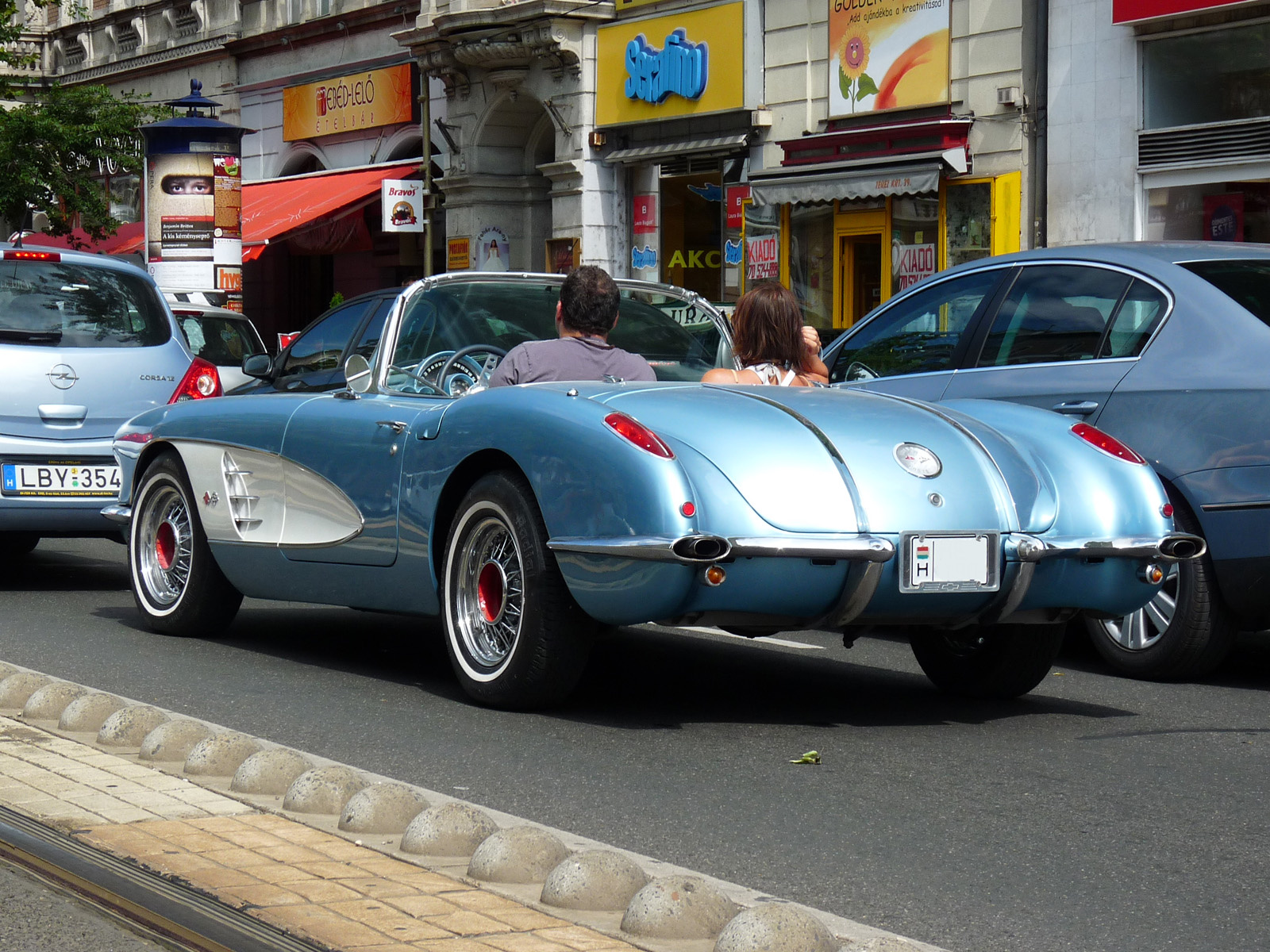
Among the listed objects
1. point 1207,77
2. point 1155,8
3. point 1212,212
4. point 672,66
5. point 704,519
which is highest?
point 672,66

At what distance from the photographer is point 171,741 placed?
5.36 meters

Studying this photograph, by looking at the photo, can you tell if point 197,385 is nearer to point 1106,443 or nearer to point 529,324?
point 529,324

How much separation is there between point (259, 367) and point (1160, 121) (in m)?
12.3

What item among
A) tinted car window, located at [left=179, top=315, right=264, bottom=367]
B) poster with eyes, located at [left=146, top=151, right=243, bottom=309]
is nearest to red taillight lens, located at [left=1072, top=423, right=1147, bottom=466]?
tinted car window, located at [left=179, top=315, right=264, bottom=367]

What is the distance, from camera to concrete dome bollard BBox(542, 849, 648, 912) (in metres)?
3.84

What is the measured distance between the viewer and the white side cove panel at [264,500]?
22.9ft

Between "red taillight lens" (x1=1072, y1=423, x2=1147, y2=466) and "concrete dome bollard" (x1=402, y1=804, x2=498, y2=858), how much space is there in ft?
8.59

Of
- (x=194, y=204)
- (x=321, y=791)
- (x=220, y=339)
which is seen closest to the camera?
(x=321, y=791)

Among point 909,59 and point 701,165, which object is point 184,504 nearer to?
point 909,59

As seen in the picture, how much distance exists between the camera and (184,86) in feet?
117

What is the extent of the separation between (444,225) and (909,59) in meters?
10.6

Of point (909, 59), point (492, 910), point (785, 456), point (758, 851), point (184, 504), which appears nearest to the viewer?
Result: point (492, 910)

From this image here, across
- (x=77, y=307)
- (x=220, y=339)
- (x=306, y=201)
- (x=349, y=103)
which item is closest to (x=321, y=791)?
(x=77, y=307)

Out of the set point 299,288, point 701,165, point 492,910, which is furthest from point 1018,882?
point 299,288
